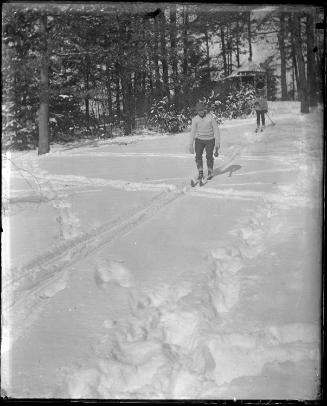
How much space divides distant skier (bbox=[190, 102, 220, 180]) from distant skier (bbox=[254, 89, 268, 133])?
1.02 meters

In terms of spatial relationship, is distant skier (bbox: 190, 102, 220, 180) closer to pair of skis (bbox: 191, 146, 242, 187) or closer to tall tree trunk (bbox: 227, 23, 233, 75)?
pair of skis (bbox: 191, 146, 242, 187)

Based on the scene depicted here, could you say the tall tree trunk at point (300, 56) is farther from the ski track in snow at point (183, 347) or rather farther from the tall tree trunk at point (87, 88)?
the tall tree trunk at point (87, 88)

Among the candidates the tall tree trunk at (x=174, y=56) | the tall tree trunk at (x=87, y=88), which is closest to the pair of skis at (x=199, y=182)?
the tall tree trunk at (x=174, y=56)

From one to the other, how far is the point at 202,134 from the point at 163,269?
1.95 m

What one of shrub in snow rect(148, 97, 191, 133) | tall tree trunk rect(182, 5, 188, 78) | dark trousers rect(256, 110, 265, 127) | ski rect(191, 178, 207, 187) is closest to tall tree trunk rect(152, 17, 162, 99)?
shrub in snow rect(148, 97, 191, 133)

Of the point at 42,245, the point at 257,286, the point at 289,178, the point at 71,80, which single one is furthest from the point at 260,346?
the point at 71,80

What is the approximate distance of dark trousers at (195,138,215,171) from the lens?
5.80 metres

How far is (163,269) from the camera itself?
4762mm

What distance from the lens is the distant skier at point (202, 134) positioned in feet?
18.5

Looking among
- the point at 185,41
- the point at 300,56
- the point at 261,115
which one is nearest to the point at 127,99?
the point at 185,41

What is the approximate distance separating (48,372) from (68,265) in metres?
1.92

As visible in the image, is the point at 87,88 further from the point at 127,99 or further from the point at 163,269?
the point at 163,269

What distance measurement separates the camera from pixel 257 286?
14.5ft

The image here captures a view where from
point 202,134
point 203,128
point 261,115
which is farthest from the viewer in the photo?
point 261,115
